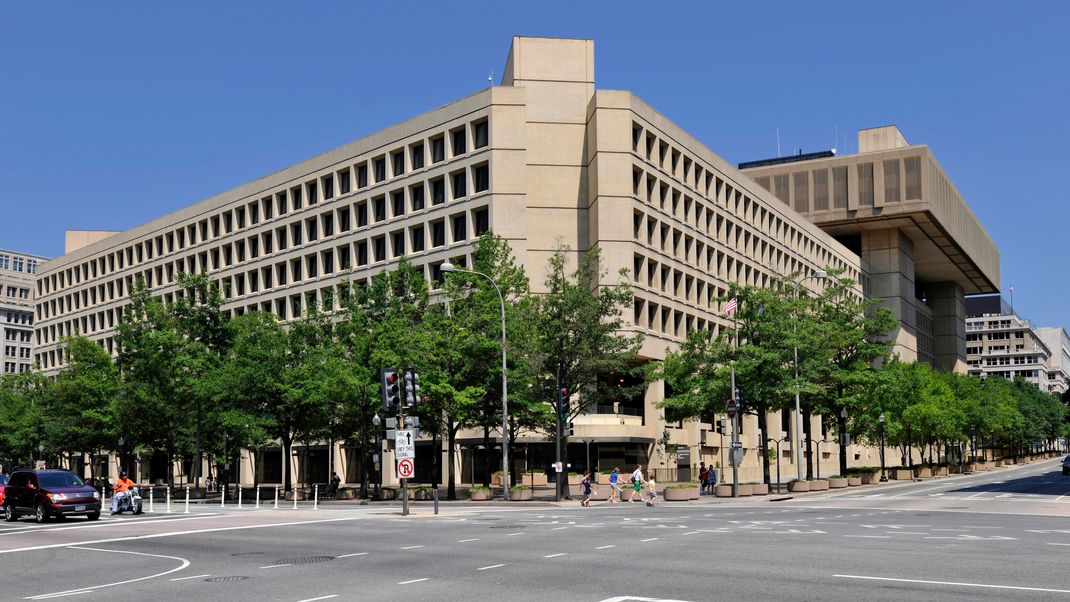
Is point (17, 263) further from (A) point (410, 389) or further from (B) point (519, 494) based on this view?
(A) point (410, 389)

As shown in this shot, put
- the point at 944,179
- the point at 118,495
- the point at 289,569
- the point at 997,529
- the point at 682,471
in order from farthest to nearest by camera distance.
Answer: the point at 944,179 < the point at 682,471 < the point at 118,495 < the point at 997,529 < the point at 289,569

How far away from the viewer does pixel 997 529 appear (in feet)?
87.0

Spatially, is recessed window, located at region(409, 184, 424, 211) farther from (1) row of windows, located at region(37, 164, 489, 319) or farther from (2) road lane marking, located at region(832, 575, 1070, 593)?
(2) road lane marking, located at region(832, 575, 1070, 593)

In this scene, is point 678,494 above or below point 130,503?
below

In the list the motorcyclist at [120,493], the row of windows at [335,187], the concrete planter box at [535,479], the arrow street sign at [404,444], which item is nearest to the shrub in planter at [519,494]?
the concrete planter box at [535,479]

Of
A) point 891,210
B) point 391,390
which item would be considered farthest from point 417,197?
point 891,210

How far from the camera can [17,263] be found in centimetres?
19000

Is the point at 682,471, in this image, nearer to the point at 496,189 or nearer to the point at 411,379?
the point at 496,189

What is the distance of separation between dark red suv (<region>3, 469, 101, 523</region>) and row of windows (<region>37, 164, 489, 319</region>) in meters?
41.2

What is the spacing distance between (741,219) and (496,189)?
101 feet

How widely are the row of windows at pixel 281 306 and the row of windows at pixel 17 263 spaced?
221ft

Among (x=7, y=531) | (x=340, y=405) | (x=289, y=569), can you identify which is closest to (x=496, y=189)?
(x=340, y=405)

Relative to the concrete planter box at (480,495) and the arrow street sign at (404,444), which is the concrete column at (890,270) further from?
the arrow street sign at (404,444)

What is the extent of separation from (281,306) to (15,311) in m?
110
